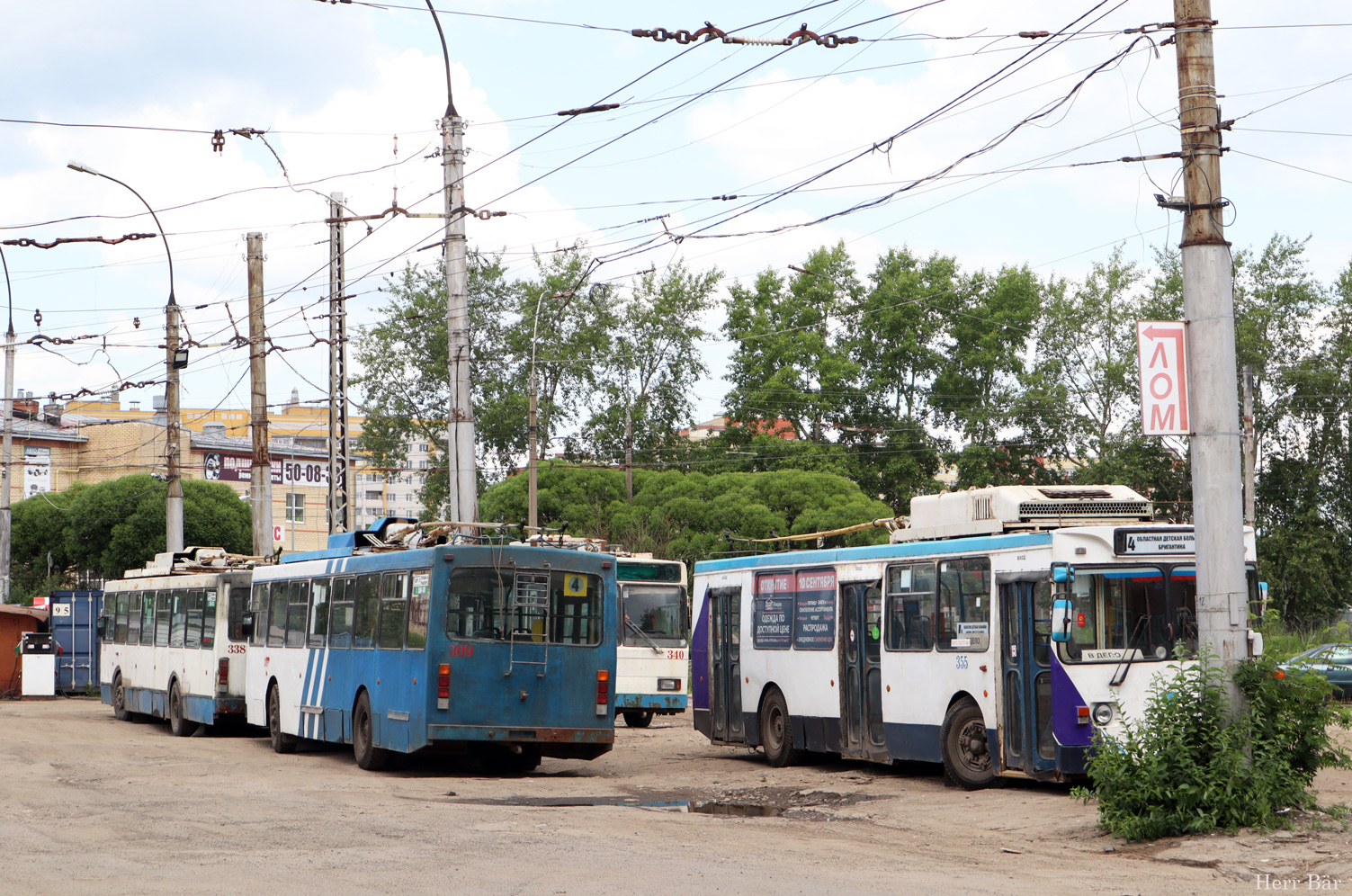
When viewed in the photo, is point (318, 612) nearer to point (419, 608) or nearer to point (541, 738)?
point (419, 608)

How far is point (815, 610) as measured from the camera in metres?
18.7

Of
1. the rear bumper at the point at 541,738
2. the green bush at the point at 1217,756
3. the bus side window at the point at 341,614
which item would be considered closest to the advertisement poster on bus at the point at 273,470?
the bus side window at the point at 341,614

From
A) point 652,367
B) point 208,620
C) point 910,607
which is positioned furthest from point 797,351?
point 910,607

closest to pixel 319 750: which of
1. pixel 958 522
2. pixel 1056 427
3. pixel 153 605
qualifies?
pixel 153 605

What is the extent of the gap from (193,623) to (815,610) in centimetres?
1302

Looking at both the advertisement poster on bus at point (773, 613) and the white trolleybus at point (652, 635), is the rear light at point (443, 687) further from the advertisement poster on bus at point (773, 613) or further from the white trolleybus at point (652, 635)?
the white trolleybus at point (652, 635)

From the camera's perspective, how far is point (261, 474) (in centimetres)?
2967

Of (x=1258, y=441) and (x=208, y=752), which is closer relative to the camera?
(x=208, y=752)

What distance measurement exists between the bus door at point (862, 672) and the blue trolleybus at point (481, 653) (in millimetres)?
2784

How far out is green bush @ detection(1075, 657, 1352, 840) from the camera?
1153cm

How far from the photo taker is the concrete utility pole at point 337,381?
90.1 feet

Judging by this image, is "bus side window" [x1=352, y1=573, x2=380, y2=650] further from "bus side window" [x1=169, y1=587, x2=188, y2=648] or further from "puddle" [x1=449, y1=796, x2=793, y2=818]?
"bus side window" [x1=169, y1=587, x2=188, y2=648]

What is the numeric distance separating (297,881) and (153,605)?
2100cm

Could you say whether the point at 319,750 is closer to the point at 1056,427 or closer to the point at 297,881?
the point at 297,881
